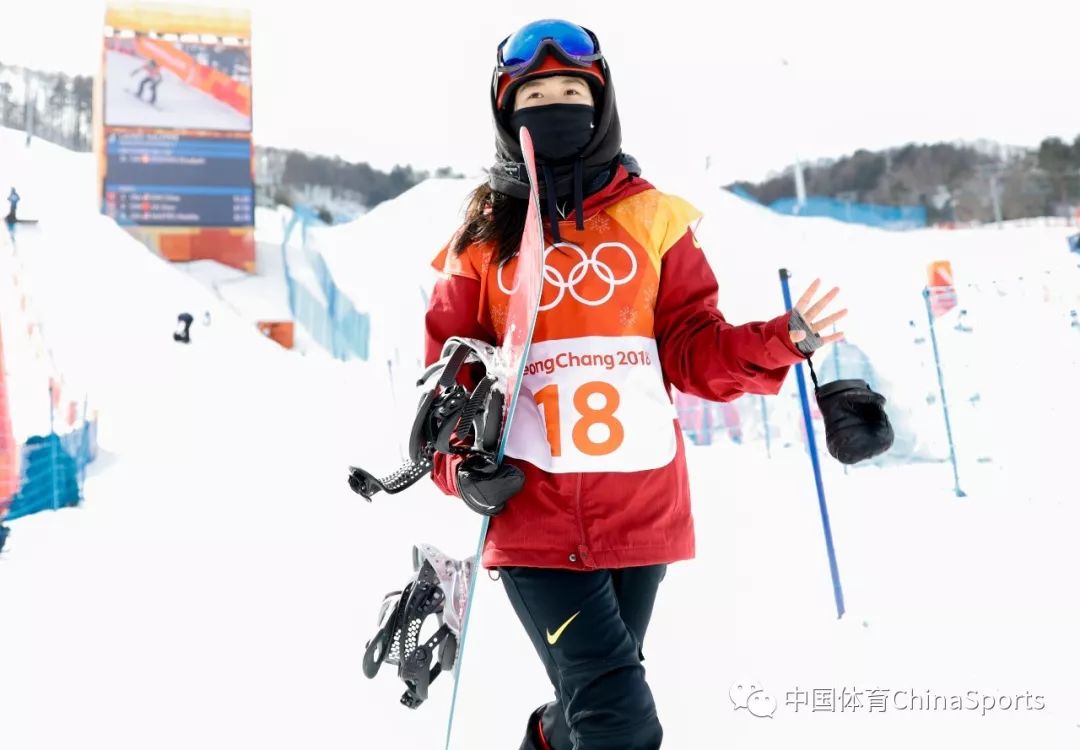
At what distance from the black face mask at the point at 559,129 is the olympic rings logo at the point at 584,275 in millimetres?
229

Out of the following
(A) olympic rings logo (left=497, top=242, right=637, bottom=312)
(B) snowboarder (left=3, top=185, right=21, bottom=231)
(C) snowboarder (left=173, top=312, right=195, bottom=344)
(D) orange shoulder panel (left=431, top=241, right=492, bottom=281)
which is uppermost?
(B) snowboarder (left=3, top=185, right=21, bottom=231)

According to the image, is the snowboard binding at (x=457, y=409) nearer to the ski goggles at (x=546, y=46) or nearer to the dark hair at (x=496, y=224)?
the dark hair at (x=496, y=224)

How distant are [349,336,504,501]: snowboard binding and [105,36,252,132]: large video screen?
17798 millimetres

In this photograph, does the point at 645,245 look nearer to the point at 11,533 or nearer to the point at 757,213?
the point at 11,533

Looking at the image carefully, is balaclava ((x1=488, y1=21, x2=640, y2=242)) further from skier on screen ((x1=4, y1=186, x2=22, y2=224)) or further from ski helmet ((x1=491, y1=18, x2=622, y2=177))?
skier on screen ((x1=4, y1=186, x2=22, y2=224))

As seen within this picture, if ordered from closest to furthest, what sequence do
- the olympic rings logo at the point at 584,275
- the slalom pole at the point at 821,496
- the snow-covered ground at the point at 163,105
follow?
the olympic rings logo at the point at 584,275 → the slalom pole at the point at 821,496 → the snow-covered ground at the point at 163,105

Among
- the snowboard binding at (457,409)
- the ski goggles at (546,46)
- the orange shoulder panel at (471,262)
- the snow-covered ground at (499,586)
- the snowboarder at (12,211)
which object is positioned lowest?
the snow-covered ground at (499,586)

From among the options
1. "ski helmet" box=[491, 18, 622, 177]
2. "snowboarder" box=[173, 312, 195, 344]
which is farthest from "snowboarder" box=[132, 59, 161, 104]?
"ski helmet" box=[491, 18, 622, 177]

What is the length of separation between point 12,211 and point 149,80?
4.74 m

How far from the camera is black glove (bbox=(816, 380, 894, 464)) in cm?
145

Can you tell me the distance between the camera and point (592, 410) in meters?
1.54

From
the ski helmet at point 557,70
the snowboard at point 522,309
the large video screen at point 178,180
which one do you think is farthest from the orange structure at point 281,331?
the snowboard at point 522,309

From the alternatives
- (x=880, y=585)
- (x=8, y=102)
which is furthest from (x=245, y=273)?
(x=880, y=585)

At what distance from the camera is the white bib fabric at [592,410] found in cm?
153
